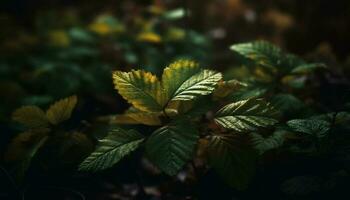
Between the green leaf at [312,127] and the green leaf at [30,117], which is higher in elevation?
the green leaf at [312,127]

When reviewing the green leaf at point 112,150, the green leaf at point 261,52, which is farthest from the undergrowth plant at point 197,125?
the green leaf at point 261,52

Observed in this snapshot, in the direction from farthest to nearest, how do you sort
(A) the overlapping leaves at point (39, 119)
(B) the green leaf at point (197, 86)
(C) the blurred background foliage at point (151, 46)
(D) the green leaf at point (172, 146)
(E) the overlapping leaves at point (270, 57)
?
(C) the blurred background foliage at point (151, 46) < (E) the overlapping leaves at point (270, 57) < (A) the overlapping leaves at point (39, 119) < (B) the green leaf at point (197, 86) < (D) the green leaf at point (172, 146)

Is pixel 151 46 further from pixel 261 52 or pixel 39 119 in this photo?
pixel 39 119


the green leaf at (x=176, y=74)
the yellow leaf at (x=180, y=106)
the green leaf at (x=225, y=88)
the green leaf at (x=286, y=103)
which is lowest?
the green leaf at (x=286, y=103)

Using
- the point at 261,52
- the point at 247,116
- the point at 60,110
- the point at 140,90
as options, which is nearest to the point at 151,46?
the point at 261,52

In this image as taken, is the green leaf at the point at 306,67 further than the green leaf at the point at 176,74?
Yes

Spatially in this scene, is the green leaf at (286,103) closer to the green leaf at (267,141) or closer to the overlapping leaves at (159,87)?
the green leaf at (267,141)

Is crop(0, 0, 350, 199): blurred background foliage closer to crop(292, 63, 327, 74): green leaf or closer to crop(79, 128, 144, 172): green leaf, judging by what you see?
crop(292, 63, 327, 74): green leaf
